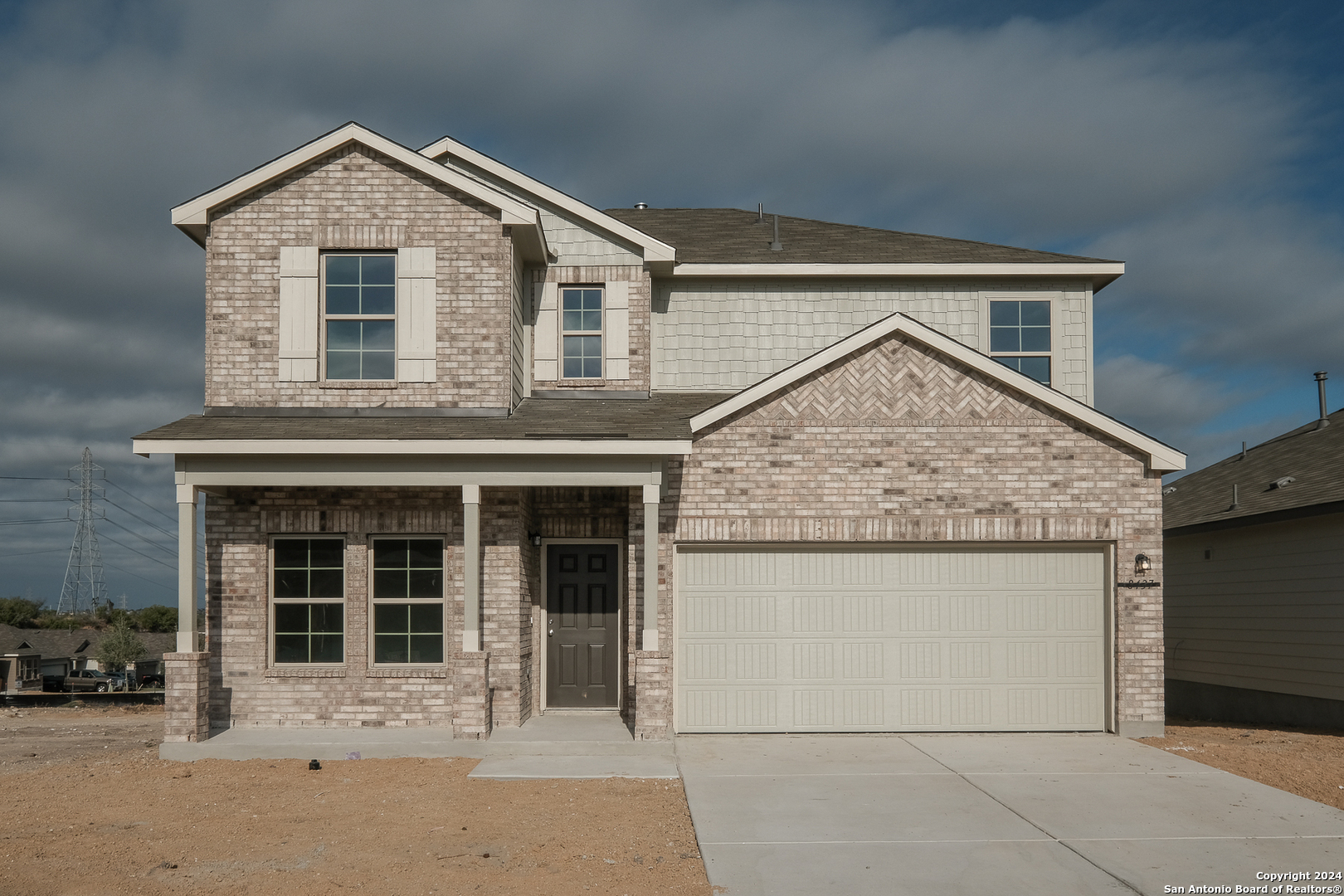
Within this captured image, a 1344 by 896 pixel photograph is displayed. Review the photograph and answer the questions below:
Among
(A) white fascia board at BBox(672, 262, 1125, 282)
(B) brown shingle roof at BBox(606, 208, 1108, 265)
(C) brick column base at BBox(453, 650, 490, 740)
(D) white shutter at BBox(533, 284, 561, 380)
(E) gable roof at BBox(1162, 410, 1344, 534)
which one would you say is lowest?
(C) brick column base at BBox(453, 650, 490, 740)

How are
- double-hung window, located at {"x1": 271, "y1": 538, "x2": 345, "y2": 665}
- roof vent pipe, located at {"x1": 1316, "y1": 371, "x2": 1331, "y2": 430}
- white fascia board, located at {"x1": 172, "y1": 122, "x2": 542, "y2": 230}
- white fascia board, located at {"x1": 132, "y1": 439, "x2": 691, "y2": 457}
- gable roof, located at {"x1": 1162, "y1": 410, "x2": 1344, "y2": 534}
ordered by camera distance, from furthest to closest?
roof vent pipe, located at {"x1": 1316, "y1": 371, "x2": 1331, "y2": 430} < gable roof, located at {"x1": 1162, "y1": 410, "x2": 1344, "y2": 534} < white fascia board, located at {"x1": 172, "y1": 122, "x2": 542, "y2": 230} < double-hung window, located at {"x1": 271, "y1": 538, "x2": 345, "y2": 665} < white fascia board, located at {"x1": 132, "y1": 439, "x2": 691, "y2": 457}

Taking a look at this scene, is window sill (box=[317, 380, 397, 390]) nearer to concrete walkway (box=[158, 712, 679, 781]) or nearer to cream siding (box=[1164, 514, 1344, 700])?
concrete walkway (box=[158, 712, 679, 781])

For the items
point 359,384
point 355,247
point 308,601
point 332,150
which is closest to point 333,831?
point 308,601

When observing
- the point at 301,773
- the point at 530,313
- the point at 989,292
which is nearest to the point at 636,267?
the point at 530,313

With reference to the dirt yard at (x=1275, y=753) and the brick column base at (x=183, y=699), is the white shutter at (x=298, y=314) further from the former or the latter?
the dirt yard at (x=1275, y=753)

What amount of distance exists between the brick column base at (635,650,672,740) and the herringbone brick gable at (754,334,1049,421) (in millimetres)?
3102

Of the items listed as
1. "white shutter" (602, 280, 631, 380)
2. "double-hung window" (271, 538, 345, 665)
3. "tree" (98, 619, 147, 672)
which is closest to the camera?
"double-hung window" (271, 538, 345, 665)

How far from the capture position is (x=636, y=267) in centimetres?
1364

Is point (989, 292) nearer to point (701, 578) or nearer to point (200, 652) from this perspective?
point (701, 578)

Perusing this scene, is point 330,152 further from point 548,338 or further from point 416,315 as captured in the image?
point 548,338

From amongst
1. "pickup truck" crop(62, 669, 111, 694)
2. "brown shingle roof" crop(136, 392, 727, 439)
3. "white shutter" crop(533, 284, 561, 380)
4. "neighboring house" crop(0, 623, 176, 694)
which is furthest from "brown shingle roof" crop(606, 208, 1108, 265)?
"neighboring house" crop(0, 623, 176, 694)

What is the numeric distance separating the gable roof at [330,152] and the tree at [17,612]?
58323 millimetres

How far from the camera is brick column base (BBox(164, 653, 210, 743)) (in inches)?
424

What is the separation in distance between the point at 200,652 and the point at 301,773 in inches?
80.3
